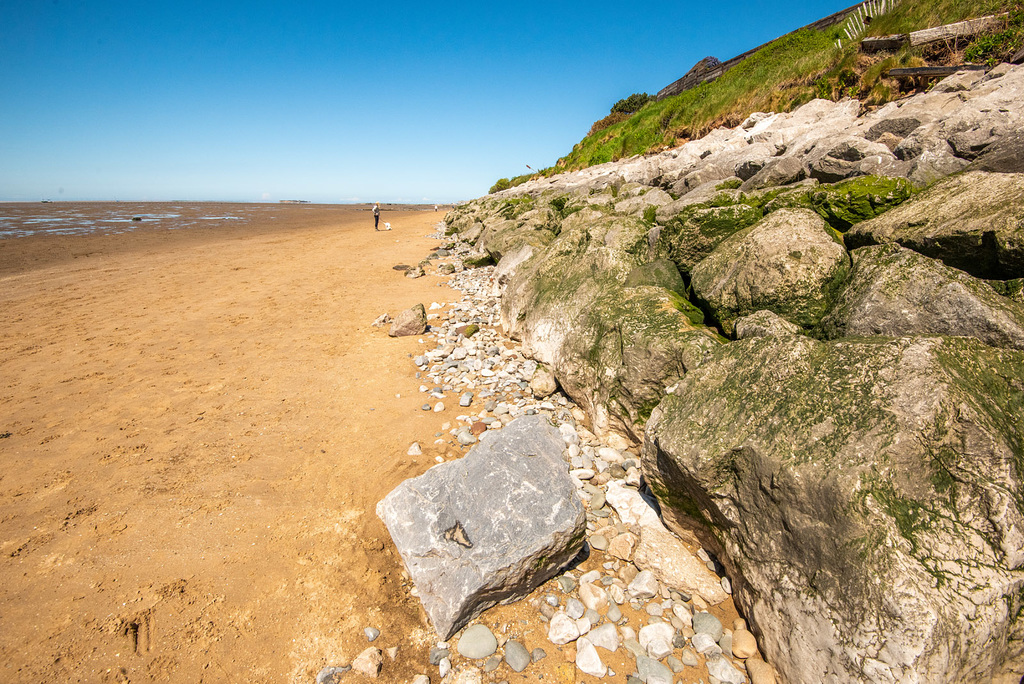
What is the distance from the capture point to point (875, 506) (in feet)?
8.00

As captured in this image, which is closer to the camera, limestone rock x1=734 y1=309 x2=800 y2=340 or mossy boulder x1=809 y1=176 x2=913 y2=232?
limestone rock x1=734 y1=309 x2=800 y2=340

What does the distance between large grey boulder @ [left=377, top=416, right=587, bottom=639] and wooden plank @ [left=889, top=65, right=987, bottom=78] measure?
651 inches

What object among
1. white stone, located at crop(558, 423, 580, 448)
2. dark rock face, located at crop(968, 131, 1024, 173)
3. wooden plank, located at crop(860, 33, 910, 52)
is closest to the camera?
white stone, located at crop(558, 423, 580, 448)

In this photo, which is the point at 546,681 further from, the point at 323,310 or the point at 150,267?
the point at 150,267

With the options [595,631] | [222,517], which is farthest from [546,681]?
[222,517]

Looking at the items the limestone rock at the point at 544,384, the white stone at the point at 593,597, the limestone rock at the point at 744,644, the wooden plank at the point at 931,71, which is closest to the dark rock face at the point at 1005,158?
the limestone rock at the point at 544,384

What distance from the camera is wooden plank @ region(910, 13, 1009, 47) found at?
1216 cm

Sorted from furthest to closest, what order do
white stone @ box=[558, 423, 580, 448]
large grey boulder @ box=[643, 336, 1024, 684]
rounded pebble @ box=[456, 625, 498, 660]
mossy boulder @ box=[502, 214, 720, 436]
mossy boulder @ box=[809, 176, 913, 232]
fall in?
mossy boulder @ box=[809, 176, 913, 232] < white stone @ box=[558, 423, 580, 448] < mossy boulder @ box=[502, 214, 720, 436] < rounded pebble @ box=[456, 625, 498, 660] < large grey boulder @ box=[643, 336, 1024, 684]

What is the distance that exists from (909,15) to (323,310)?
77.3 feet

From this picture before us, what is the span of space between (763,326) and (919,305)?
1159 mm

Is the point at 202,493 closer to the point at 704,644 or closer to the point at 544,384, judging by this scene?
the point at 544,384

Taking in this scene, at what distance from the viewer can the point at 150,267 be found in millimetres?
17453

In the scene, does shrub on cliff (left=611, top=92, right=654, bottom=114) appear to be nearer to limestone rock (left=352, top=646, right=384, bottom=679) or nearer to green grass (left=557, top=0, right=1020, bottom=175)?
green grass (left=557, top=0, right=1020, bottom=175)

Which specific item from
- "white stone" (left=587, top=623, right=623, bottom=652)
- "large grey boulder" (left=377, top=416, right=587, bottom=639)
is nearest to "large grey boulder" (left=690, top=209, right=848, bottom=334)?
"large grey boulder" (left=377, top=416, right=587, bottom=639)
